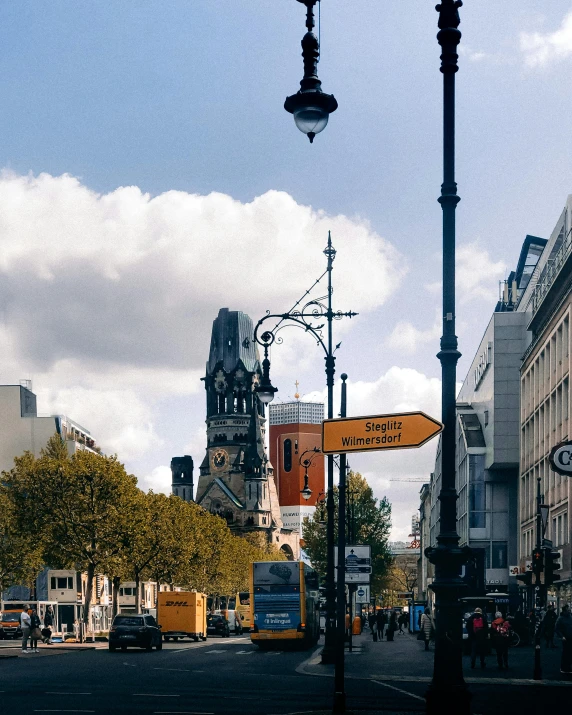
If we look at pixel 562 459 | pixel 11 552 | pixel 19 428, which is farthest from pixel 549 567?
pixel 19 428

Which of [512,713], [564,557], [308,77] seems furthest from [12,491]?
→ [308,77]

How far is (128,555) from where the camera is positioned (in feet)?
244

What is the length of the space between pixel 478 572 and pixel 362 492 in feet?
207

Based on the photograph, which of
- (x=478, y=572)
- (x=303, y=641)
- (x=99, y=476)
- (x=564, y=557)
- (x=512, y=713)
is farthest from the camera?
(x=478, y=572)

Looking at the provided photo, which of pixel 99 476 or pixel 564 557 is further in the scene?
pixel 99 476

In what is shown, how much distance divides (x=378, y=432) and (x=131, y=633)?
40396 mm

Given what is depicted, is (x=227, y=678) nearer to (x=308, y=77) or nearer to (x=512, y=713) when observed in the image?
(x=512, y=713)

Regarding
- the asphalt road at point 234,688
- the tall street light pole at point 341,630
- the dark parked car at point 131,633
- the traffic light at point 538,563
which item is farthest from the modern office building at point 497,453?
the tall street light pole at point 341,630

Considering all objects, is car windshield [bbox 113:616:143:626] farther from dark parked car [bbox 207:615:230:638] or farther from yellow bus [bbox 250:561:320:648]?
dark parked car [bbox 207:615:230:638]

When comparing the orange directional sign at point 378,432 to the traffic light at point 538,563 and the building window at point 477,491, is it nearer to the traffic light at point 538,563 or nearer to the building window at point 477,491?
the traffic light at point 538,563

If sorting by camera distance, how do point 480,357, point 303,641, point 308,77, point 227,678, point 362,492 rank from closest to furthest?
1. point 308,77
2. point 227,678
3. point 303,641
4. point 480,357
5. point 362,492

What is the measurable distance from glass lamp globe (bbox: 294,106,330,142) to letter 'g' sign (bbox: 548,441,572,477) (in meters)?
8.81

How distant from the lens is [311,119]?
13.9m

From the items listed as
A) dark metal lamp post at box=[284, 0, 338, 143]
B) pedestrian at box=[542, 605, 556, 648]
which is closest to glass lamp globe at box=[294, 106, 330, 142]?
dark metal lamp post at box=[284, 0, 338, 143]
